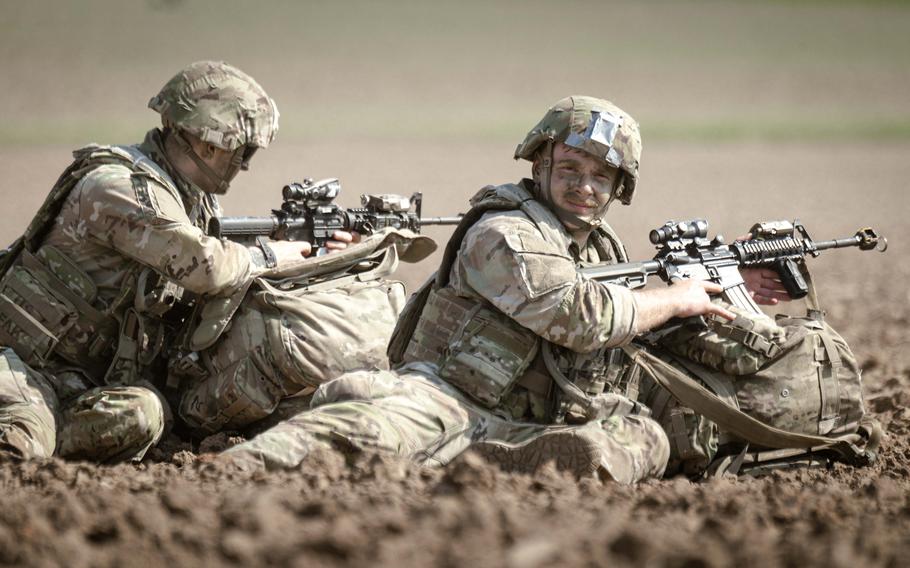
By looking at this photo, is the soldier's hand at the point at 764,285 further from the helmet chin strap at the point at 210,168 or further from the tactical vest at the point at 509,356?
the helmet chin strap at the point at 210,168

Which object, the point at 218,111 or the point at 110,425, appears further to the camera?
the point at 218,111

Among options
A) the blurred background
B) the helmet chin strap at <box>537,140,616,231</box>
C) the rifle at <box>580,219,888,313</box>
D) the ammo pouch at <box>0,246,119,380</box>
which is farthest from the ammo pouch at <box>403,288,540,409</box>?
the blurred background

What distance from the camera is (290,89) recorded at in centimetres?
4362

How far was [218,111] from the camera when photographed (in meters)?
6.96

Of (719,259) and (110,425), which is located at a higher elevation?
(719,259)

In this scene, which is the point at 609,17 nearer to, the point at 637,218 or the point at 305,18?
the point at 305,18

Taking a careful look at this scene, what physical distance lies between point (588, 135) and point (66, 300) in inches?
115

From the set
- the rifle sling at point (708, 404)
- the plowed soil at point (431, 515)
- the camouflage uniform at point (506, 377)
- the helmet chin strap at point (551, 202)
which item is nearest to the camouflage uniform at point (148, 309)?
the plowed soil at point (431, 515)

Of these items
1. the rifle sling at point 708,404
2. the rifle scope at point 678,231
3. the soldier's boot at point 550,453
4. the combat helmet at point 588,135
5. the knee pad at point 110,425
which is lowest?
the knee pad at point 110,425

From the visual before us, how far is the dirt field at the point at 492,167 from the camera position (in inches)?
168

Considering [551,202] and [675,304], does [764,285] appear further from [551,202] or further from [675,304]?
[551,202]

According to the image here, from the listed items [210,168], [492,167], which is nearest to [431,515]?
[210,168]

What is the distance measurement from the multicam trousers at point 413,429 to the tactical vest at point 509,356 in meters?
0.12

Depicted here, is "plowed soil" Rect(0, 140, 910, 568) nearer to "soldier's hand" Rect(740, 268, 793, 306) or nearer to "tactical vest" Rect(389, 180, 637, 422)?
"tactical vest" Rect(389, 180, 637, 422)
